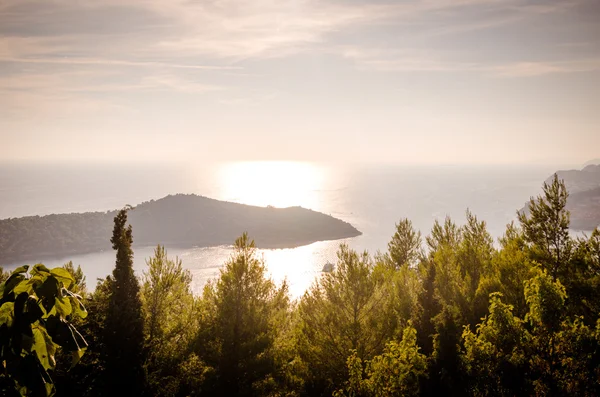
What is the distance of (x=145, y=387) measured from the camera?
74.9ft

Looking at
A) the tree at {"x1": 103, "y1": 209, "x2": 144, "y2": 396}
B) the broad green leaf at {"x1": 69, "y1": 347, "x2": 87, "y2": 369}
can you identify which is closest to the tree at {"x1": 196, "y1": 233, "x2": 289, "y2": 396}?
the tree at {"x1": 103, "y1": 209, "x2": 144, "y2": 396}

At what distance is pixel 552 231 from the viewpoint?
28.7m

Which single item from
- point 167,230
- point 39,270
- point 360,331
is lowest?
point 360,331

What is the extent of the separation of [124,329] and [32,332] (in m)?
25.2

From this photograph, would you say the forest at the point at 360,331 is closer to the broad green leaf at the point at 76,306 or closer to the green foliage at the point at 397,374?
the green foliage at the point at 397,374

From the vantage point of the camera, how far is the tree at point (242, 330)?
22438 millimetres

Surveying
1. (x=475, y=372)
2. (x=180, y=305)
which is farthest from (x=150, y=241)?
(x=475, y=372)

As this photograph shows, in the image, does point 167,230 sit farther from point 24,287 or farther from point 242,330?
point 24,287

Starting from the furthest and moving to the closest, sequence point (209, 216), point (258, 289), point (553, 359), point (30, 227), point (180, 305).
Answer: point (209, 216) → point (30, 227) → point (180, 305) → point (258, 289) → point (553, 359)

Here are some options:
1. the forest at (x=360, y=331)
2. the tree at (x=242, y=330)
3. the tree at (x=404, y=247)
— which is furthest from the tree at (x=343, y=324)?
the tree at (x=404, y=247)

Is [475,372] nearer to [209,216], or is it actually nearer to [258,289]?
[258,289]

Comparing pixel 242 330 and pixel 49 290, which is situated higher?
pixel 49 290

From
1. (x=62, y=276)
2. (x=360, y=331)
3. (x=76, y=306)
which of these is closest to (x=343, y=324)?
(x=360, y=331)

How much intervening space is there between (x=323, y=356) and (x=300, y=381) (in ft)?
7.68
